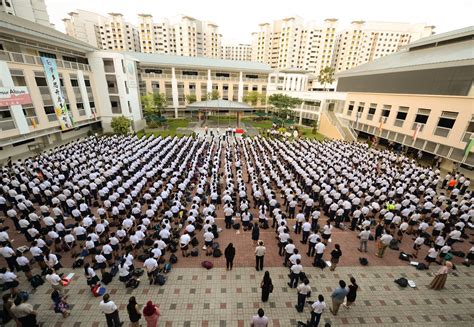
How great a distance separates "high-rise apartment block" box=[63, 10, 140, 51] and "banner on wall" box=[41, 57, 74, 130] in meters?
75.8

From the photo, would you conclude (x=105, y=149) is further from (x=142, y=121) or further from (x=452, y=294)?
(x=452, y=294)

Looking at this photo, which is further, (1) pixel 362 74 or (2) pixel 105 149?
(1) pixel 362 74

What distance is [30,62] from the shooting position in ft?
69.0

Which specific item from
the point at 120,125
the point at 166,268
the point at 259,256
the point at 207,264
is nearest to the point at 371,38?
the point at 120,125

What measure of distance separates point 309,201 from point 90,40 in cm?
10860

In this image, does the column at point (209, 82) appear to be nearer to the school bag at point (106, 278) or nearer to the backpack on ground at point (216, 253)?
the backpack on ground at point (216, 253)

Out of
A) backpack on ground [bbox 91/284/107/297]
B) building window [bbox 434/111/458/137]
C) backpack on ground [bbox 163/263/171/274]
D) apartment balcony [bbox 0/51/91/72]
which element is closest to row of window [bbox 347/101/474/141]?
building window [bbox 434/111/458/137]

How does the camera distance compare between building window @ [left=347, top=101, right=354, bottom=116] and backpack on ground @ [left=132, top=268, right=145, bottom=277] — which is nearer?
backpack on ground @ [left=132, top=268, right=145, bottom=277]

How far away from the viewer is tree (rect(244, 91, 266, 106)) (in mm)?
49825

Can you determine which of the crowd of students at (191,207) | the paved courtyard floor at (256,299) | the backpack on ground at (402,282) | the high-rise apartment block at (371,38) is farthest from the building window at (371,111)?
the high-rise apartment block at (371,38)

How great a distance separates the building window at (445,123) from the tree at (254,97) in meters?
34.4

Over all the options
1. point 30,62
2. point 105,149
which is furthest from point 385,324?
point 30,62

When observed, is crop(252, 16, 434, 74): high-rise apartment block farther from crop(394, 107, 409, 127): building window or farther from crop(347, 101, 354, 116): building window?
crop(394, 107, 409, 127): building window

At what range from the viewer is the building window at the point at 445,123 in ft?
67.7
